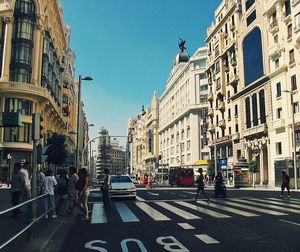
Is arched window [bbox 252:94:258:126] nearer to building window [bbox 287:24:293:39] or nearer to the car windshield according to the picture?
building window [bbox 287:24:293:39]

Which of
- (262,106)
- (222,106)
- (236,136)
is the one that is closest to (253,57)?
(262,106)

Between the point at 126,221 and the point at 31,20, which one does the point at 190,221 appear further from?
the point at 31,20

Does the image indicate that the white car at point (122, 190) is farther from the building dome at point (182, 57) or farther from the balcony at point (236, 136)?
the building dome at point (182, 57)

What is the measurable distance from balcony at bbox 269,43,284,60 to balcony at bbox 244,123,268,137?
8.54 meters

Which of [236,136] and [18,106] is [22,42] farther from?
[236,136]

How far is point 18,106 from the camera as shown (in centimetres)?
4288

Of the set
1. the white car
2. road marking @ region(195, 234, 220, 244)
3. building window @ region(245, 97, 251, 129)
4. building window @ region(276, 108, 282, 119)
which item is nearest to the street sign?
building window @ region(245, 97, 251, 129)

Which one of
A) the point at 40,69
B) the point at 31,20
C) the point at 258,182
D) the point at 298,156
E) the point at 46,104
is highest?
the point at 31,20

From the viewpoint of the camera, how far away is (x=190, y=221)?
35.1ft

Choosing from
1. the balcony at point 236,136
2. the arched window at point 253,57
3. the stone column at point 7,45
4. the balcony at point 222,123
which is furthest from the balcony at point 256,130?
the stone column at point 7,45

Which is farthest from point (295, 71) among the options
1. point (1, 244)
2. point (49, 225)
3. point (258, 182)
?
point (1, 244)

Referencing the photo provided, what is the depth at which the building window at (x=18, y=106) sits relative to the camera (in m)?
42.3

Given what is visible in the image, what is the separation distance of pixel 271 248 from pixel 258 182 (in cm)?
4243

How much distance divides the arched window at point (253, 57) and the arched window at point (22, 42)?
3010cm
